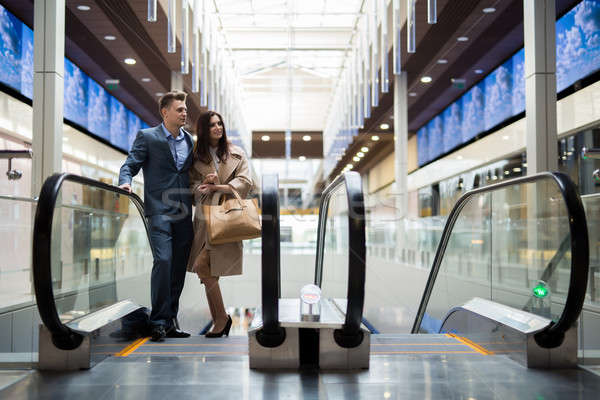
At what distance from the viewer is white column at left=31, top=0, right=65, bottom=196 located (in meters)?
4.42

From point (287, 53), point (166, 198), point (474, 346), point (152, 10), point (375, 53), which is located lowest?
point (474, 346)

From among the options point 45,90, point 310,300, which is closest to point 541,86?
point 310,300

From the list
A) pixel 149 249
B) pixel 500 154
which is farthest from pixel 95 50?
pixel 500 154

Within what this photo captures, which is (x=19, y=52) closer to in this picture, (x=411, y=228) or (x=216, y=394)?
(x=216, y=394)

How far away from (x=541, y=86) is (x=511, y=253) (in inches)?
60.8

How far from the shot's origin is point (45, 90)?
175 inches

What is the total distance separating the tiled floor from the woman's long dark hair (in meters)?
1.26

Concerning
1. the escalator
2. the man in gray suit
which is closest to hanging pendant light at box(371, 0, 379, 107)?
the escalator

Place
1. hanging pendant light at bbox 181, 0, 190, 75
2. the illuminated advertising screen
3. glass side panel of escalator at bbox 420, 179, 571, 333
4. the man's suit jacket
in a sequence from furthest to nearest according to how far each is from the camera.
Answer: hanging pendant light at bbox 181, 0, 190, 75
the illuminated advertising screen
the man's suit jacket
glass side panel of escalator at bbox 420, 179, 571, 333

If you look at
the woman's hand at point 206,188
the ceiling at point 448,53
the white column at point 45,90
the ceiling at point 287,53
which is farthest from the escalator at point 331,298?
the ceiling at point 287,53

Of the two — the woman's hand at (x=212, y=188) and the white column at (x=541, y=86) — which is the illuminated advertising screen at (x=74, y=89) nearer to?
the woman's hand at (x=212, y=188)

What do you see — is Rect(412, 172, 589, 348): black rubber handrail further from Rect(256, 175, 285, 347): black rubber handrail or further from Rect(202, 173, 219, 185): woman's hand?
Rect(202, 173, 219, 185): woman's hand

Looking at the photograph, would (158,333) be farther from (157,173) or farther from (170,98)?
(170,98)

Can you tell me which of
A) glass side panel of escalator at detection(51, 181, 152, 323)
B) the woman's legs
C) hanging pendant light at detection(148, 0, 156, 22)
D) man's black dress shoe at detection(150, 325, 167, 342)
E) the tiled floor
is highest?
hanging pendant light at detection(148, 0, 156, 22)
